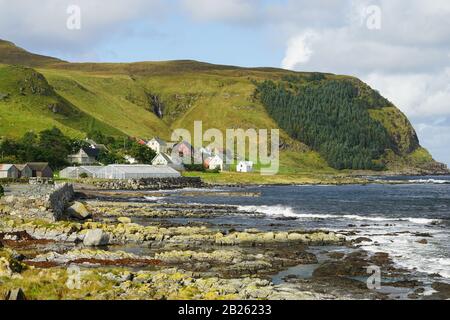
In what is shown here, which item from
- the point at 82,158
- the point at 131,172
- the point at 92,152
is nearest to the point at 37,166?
the point at 131,172

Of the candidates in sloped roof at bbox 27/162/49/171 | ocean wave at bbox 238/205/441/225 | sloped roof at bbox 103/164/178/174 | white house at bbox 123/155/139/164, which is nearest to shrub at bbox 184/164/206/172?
white house at bbox 123/155/139/164

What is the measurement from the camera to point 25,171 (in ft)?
400

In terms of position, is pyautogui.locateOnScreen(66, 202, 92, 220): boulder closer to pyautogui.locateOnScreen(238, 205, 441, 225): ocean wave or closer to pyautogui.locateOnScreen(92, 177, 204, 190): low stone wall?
pyautogui.locateOnScreen(238, 205, 441, 225): ocean wave

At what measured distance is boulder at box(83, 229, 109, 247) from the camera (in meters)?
46.1

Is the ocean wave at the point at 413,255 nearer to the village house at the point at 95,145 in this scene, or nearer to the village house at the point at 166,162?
the village house at the point at 166,162

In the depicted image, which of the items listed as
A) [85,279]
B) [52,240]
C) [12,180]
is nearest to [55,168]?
[12,180]

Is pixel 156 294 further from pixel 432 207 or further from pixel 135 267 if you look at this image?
pixel 432 207

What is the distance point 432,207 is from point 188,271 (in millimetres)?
68931

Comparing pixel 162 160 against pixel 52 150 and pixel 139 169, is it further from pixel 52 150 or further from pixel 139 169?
pixel 52 150

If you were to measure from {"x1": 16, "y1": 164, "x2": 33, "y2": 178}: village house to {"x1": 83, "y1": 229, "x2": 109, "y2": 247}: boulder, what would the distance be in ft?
265

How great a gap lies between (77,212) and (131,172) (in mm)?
84128

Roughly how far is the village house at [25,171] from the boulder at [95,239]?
8083 centimetres

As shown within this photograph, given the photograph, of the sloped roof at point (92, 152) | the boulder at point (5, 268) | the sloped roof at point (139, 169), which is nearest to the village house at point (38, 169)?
the sloped roof at point (139, 169)
